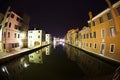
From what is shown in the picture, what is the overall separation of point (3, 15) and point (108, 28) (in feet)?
96.0

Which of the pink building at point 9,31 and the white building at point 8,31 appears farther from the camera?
the pink building at point 9,31

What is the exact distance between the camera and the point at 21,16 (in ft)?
160

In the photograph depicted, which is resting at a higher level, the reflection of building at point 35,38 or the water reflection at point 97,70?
the reflection of building at point 35,38

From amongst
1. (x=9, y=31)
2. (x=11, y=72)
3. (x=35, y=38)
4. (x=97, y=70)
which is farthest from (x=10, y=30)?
(x=35, y=38)

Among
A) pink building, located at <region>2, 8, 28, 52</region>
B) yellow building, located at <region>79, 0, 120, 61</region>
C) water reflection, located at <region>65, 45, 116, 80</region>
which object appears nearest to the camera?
water reflection, located at <region>65, 45, 116, 80</region>

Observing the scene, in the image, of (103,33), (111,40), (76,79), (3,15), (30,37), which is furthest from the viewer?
(30,37)

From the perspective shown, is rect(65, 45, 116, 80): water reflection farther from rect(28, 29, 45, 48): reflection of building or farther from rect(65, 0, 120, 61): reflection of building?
rect(28, 29, 45, 48): reflection of building

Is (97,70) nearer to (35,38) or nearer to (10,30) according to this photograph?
(10,30)

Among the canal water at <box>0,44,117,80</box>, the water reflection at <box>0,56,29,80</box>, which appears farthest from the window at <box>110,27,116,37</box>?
the water reflection at <box>0,56,29,80</box>

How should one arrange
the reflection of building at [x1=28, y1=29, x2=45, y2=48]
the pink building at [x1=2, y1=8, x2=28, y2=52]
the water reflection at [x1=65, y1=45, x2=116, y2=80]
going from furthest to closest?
1. the reflection of building at [x1=28, y1=29, x2=45, y2=48]
2. the pink building at [x1=2, y1=8, x2=28, y2=52]
3. the water reflection at [x1=65, y1=45, x2=116, y2=80]

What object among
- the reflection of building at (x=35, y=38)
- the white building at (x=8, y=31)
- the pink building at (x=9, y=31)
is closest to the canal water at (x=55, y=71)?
the white building at (x=8, y=31)

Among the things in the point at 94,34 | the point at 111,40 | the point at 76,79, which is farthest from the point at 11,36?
the point at 76,79

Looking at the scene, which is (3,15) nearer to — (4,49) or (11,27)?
(11,27)

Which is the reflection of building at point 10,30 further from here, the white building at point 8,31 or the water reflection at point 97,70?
the water reflection at point 97,70
